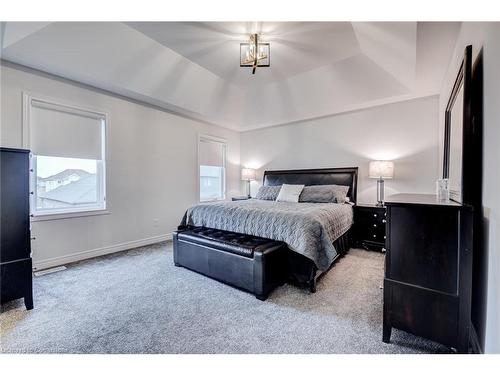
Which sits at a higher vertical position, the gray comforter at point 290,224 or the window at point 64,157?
the window at point 64,157

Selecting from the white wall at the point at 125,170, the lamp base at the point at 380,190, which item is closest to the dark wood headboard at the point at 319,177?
the lamp base at the point at 380,190

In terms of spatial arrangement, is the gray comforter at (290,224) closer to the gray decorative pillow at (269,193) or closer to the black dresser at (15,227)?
the gray decorative pillow at (269,193)

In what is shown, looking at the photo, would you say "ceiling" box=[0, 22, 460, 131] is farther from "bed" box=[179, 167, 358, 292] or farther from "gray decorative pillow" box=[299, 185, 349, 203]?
"bed" box=[179, 167, 358, 292]

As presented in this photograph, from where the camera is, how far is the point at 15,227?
76.8 inches

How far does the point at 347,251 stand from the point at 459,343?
2340 mm

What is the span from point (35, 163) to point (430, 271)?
14.2 ft

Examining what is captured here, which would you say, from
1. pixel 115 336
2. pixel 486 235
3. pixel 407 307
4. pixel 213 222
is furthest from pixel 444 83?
pixel 115 336

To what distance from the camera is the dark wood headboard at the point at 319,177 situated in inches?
170

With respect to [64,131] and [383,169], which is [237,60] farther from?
[383,169]

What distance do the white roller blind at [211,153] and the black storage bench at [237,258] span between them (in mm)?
2658

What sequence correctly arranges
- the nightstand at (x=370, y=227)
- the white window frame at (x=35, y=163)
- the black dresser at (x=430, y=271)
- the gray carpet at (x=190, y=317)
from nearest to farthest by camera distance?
the black dresser at (x=430, y=271) < the gray carpet at (x=190, y=317) < the white window frame at (x=35, y=163) < the nightstand at (x=370, y=227)

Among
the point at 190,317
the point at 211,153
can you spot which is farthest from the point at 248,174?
the point at 190,317

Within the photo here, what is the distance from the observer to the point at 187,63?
363 centimetres
